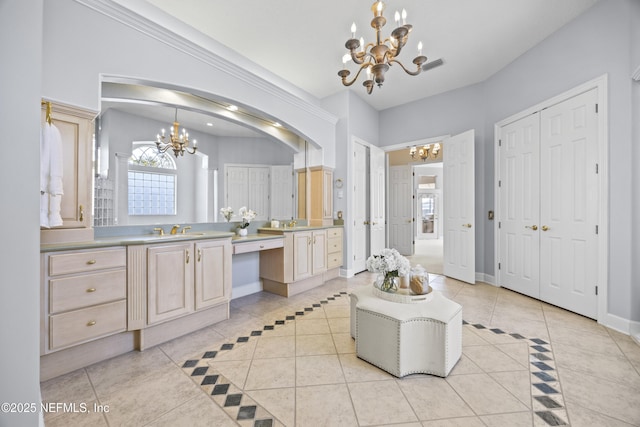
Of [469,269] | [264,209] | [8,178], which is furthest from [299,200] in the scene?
[8,178]

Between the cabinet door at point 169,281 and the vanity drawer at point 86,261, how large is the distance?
0.20 meters

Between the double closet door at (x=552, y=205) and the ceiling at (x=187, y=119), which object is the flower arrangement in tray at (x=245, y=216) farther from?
the double closet door at (x=552, y=205)

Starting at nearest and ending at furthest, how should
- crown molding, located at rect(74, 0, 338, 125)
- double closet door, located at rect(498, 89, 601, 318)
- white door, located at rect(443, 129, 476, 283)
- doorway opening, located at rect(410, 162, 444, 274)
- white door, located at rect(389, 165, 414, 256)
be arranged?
crown molding, located at rect(74, 0, 338, 125) < double closet door, located at rect(498, 89, 601, 318) < white door, located at rect(443, 129, 476, 283) < white door, located at rect(389, 165, 414, 256) < doorway opening, located at rect(410, 162, 444, 274)

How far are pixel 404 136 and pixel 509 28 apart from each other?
227 cm

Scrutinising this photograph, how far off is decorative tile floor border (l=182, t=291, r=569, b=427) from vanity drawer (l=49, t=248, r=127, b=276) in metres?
0.97

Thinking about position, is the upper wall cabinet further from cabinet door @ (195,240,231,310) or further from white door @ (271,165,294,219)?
white door @ (271,165,294,219)

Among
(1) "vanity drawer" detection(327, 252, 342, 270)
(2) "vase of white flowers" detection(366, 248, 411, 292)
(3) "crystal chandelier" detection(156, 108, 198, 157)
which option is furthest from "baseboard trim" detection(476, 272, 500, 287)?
(3) "crystal chandelier" detection(156, 108, 198, 157)

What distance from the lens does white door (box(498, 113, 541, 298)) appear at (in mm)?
3357

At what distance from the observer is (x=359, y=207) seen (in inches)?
190

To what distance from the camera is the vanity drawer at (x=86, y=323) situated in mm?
1721

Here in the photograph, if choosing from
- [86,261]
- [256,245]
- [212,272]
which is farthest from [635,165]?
[86,261]

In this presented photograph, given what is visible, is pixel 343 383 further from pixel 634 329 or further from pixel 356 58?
pixel 634 329

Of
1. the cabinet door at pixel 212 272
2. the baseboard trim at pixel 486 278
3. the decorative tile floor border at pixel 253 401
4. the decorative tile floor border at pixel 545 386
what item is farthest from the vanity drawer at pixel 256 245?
the baseboard trim at pixel 486 278

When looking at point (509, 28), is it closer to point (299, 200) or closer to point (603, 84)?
point (603, 84)
